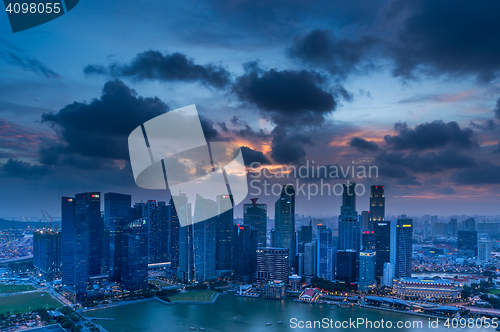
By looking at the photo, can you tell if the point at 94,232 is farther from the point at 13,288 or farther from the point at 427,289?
the point at 427,289

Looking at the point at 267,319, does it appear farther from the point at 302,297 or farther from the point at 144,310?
the point at 144,310

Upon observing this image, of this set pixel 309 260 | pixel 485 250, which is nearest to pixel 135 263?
pixel 309 260

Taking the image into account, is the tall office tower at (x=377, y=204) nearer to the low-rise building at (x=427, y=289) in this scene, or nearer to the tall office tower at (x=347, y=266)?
the tall office tower at (x=347, y=266)

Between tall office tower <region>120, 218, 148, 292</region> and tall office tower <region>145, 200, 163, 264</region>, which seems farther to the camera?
tall office tower <region>145, 200, 163, 264</region>

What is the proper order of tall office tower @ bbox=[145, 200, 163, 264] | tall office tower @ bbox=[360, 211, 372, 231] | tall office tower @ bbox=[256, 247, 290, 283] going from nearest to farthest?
tall office tower @ bbox=[256, 247, 290, 283] < tall office tower @ bbox=[145, 200, 163, 264] < tall office tower @ bbox=[360, 211, 372, 231]

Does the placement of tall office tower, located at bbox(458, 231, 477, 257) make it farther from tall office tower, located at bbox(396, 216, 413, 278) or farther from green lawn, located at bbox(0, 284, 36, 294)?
green lawn, located at bbox(0, 284, 36, 294)

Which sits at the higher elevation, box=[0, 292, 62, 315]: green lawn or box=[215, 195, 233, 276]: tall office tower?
box=[215, 195, 233, 276]: tall office tower

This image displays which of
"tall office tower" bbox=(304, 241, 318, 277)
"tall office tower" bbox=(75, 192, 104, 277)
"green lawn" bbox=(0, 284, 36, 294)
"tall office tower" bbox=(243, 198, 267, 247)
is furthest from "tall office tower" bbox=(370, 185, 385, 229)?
"green lawn" bbox=(0, 284, 36, 294)
